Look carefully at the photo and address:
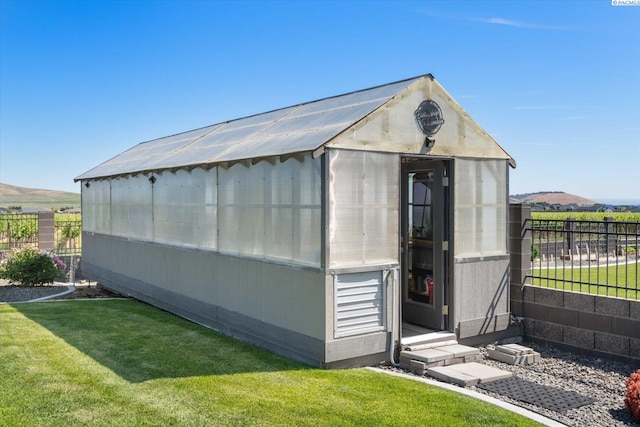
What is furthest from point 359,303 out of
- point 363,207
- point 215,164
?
point 215,164

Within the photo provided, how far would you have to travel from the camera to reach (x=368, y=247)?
23.7ft

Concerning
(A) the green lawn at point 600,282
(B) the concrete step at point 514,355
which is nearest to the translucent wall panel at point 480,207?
(A) the green lawn at point 600,282

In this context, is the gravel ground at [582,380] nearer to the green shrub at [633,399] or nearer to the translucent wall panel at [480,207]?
the green shrub at [633,399]

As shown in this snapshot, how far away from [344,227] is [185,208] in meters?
4.37

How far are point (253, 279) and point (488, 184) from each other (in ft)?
13.2

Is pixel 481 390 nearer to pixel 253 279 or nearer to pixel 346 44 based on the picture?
pixel 253 279

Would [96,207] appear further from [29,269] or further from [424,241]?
[424,241]

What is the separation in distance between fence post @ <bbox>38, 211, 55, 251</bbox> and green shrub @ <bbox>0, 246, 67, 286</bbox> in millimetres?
3379

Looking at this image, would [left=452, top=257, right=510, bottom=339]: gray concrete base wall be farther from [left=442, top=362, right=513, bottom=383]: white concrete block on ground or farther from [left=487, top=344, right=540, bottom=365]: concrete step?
[left=442, top=362, right=513, bottom=383]: white concrete block on ground

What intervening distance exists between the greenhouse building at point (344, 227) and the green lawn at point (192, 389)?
713 millimetres

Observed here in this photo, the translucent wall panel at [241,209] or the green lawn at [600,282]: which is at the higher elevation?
the translucent wall panel at [241,209]

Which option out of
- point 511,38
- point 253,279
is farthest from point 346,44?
point 253,279

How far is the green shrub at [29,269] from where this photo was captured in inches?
587

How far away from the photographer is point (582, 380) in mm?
7195
